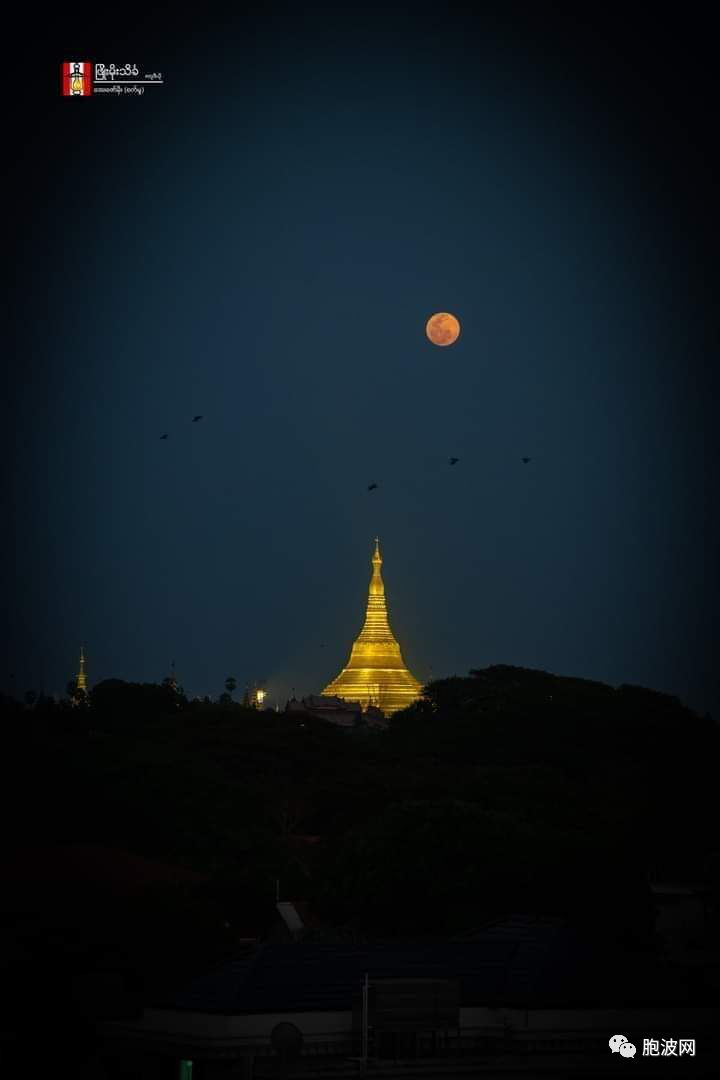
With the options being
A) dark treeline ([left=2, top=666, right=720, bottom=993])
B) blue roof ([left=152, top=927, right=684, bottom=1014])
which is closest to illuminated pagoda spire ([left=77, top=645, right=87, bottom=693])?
dark treeline ([left=2, top=666, right=720, bottom=993])

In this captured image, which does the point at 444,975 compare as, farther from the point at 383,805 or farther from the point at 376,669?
the point at 376,669

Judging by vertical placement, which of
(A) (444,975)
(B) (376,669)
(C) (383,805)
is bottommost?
(A) (444,975)

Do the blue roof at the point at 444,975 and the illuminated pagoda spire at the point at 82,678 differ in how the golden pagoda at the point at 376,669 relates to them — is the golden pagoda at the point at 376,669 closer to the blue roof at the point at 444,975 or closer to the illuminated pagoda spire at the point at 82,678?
the illuminated pagoda spire at the point at 82,678

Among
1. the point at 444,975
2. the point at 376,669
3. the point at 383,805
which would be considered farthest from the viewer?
the point at 376,669

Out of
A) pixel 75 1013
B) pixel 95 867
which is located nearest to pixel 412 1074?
pixel 75 1013

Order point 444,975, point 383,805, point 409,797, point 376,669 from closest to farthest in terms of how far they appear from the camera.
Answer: point 444,975, point 409,797, point 383,805, point 376,669

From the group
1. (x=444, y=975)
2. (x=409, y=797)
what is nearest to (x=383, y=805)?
(x=409, y=797)

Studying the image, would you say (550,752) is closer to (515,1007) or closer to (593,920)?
(593,920)
